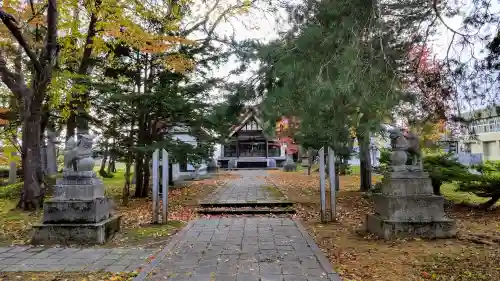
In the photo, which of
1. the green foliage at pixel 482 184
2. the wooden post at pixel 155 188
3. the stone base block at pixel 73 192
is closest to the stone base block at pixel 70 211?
the stone base block at pixel 73 192

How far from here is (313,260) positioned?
540 centimetres

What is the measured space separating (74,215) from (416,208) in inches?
245

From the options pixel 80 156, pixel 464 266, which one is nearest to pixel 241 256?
pixel 464 266

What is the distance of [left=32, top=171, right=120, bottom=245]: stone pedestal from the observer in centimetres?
661

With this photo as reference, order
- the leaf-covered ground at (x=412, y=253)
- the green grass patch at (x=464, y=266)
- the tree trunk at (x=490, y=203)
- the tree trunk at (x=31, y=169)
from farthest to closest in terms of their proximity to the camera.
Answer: the tree trunk at (x=31, y=169) < the tree trunk at (x=490, y=203) < the leaf-covered ground at (x=412, y=253) < the green grass patch at (x=464, y=266)

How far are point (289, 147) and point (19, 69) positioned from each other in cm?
2430

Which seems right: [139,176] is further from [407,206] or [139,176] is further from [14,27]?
[407,206]

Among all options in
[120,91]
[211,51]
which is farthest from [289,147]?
[120,91]

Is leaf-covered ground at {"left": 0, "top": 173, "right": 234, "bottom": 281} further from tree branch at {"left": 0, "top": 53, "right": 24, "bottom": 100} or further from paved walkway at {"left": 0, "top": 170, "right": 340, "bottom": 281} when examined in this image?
tree branch at {"left": 0, "top": 53, "right": 24, "bottom": 100}

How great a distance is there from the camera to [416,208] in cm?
676

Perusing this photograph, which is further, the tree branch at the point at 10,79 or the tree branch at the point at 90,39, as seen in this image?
the tree branch at the point at 10,79

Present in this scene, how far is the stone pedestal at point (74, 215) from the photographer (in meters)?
6.61

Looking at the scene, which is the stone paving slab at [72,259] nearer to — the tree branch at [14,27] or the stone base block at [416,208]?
the tree branch at [14,27]

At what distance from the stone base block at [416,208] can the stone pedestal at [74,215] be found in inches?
210
